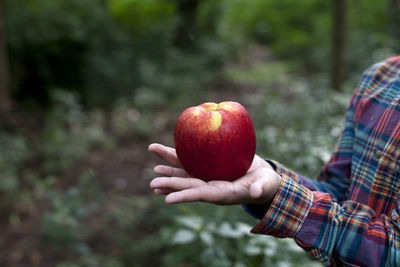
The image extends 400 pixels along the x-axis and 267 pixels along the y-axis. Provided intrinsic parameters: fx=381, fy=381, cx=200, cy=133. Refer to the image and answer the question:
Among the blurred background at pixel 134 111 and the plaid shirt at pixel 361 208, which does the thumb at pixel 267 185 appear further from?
the blurred background at pixel 134 111

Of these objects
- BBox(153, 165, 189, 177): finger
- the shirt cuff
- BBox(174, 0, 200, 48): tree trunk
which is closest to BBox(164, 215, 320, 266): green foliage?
BBox(153, 165, 189, 177): finger

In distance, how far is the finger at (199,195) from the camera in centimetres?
107

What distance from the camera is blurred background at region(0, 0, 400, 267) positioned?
3012 millimetres

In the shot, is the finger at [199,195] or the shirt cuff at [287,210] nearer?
the finger at [199,195]

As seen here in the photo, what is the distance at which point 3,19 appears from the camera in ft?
16.6

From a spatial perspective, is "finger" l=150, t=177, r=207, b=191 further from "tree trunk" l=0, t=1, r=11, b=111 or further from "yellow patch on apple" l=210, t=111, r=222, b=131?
"tree trunk" l=0, t=1, r=11, b=111

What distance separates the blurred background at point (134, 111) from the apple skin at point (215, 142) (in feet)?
2.27

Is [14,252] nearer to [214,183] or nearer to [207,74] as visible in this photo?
[214,183]

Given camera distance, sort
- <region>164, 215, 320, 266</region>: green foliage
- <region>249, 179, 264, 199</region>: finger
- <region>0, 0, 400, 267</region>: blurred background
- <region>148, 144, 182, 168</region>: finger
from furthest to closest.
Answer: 1. <region>0, 0, 400, 267</region>: blurred background
2. <region>164, 215, 320, 266</region>: green foliage
3. <region>148, 144, 182, 168</region>: finger
4. <region>249, 179, 264, 199</region>: finger

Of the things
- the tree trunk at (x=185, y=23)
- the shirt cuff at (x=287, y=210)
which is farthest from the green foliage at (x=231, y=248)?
the tree trunk at (x=185, y=23)

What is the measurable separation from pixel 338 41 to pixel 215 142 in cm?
490

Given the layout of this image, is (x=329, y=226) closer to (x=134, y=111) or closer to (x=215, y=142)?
(x=215, y=142)

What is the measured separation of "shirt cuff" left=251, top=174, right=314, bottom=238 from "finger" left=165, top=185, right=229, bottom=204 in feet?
0.59

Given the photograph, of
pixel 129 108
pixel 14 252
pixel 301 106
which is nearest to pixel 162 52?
pixel 129 108
